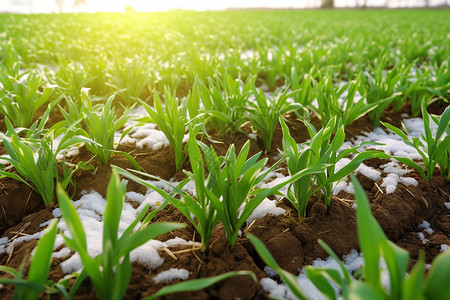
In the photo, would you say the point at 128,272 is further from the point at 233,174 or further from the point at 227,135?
the point at 227,135

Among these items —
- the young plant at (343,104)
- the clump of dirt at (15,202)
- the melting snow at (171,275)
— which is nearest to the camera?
the melting snow at (171,275)

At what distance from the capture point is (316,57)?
3.60 meters

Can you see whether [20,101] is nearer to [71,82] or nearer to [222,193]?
→ [71,82]

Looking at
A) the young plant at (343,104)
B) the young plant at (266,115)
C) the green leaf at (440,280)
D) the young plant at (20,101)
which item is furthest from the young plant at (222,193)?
the young plant at (20,101)

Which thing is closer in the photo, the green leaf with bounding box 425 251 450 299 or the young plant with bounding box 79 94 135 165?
the green leaf with bounding box 425 251 450 299

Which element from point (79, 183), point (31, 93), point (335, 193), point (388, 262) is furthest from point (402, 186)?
point (31, 93)

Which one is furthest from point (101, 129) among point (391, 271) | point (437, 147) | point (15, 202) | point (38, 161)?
point (437, 147)

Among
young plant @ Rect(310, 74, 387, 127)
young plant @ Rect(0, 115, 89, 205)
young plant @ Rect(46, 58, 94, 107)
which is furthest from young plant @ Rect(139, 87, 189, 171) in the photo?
young plant @ Rect(46, 58, 94, 107)

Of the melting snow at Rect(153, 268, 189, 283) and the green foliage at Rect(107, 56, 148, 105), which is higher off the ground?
the green foliage at Rect(107, 56, 148, 105)

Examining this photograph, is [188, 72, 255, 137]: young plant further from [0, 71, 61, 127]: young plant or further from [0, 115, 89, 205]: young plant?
A: [0, 71, 61, 127]: young plant

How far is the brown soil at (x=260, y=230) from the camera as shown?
3.38 ft

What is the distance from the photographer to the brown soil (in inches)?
40.6

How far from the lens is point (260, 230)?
1280 mm

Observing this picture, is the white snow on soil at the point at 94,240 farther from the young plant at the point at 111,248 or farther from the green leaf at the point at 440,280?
the green leaf at the point at 440,280
